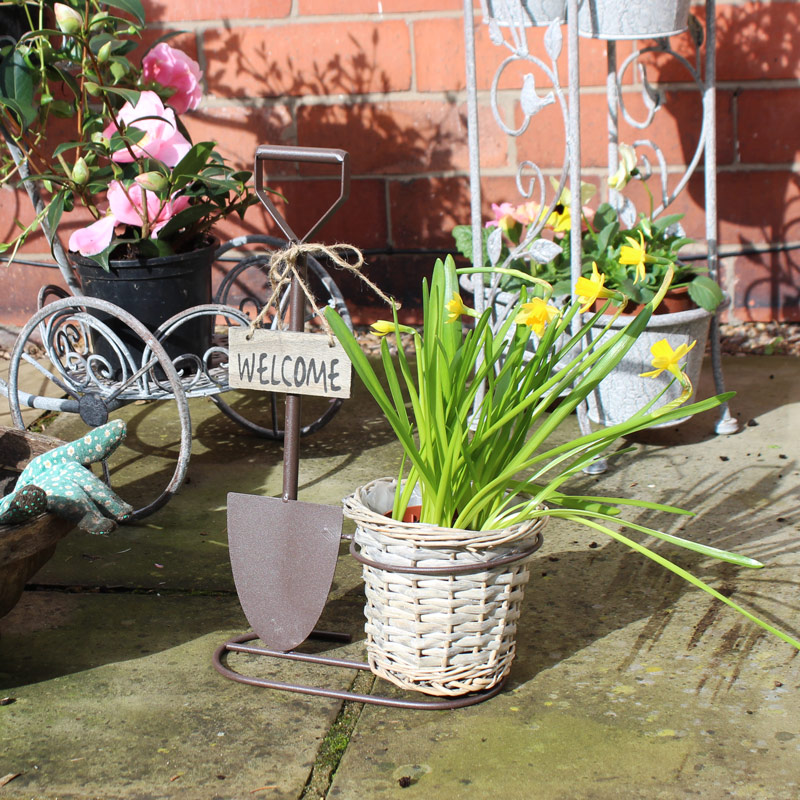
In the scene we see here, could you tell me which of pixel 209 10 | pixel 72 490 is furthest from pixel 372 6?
pixel 72 490

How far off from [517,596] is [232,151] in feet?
7.67

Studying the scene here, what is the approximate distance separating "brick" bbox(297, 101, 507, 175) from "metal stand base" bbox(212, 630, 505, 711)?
2.01 metres

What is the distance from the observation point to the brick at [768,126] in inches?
130

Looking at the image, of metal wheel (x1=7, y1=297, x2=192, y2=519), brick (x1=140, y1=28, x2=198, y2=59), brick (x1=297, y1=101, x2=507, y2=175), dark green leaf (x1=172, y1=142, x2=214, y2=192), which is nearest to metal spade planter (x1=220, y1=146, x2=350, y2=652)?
metal wheel (x1=7, y1=297, x2=192, y2=519)

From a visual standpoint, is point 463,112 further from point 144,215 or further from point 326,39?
point 144,215

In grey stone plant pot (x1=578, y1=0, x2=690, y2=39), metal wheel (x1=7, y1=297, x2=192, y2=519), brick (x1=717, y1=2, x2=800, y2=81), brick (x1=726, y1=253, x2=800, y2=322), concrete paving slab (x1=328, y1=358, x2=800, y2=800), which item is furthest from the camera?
brick (x1=726, y1=253, x2=800, y2=322)

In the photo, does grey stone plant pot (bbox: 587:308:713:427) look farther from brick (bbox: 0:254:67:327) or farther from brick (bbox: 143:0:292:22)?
brick (bbox: 0:254:67:327)

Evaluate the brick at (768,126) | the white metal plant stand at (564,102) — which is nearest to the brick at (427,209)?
the white metal plant stand at (564,102)

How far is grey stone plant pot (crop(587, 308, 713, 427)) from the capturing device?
8.32ft

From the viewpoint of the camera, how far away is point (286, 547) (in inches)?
69.5

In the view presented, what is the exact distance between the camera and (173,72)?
2555mm

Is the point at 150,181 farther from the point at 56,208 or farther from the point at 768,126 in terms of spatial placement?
the point at 768,126

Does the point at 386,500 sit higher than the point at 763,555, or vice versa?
the point at 386,500

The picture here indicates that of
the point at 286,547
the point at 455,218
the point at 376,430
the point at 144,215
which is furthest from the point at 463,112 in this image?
the point at 286,547
